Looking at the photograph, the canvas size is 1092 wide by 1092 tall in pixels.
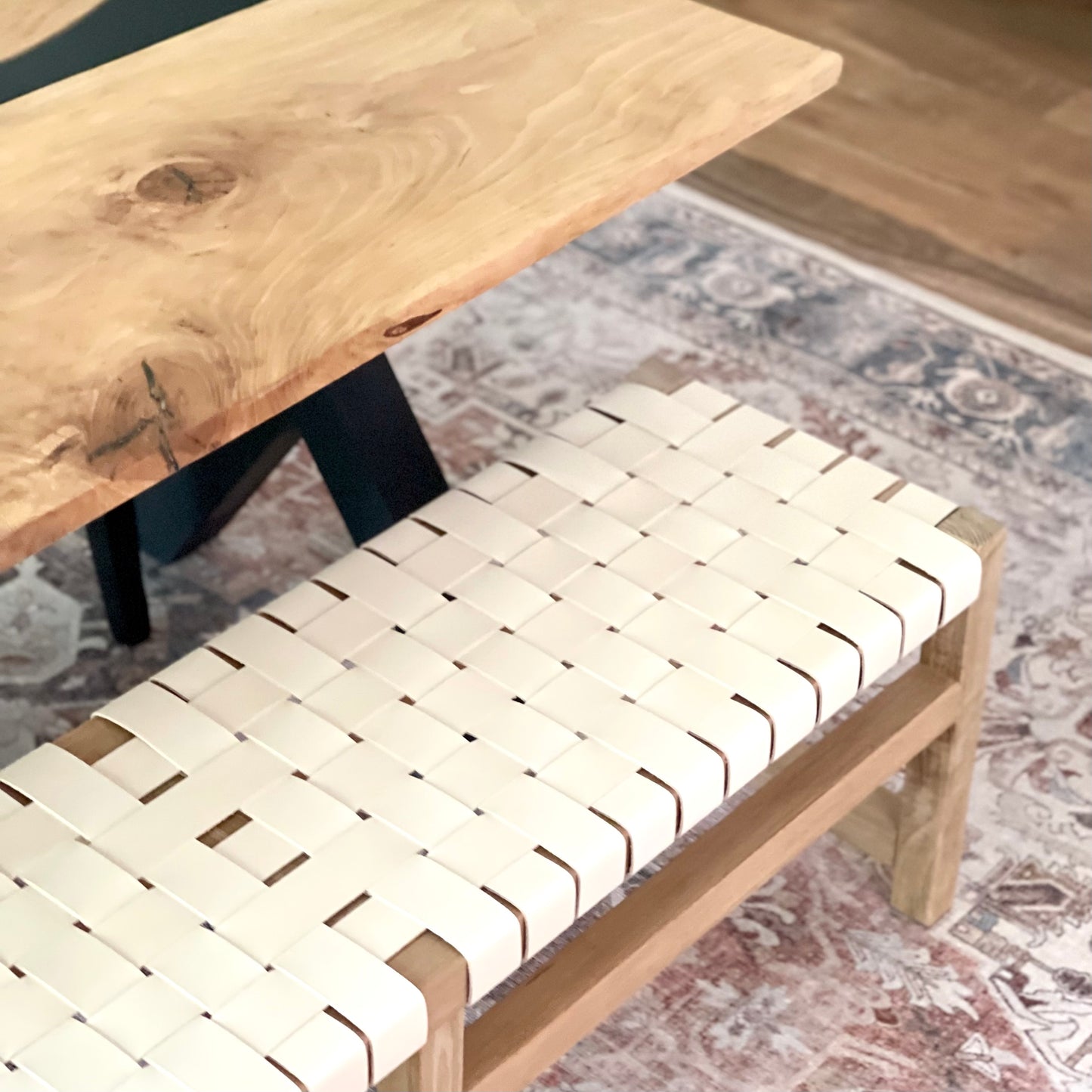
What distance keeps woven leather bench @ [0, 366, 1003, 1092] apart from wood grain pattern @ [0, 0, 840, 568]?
9.0 inches

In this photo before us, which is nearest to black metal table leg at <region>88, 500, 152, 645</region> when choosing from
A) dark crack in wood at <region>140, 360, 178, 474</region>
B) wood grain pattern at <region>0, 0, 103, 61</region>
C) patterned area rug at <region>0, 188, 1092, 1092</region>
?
patterned area rug at <region>0, 188, 1092, 1092</region>

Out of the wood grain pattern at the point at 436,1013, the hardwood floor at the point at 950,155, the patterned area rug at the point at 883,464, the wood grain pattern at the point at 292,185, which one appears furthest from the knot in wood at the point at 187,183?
the hardwood floor at the point at 950,155

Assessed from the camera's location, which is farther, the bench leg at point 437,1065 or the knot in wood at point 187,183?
the knot in wood at point 187,183

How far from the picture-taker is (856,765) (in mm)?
1188

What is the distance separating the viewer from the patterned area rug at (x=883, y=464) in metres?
1.33

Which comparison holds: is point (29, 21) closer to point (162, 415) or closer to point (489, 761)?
point (162, 415)

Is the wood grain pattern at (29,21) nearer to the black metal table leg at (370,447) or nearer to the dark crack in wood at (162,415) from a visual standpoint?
the black metal table leg at (370,447)

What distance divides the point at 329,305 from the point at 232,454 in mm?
699

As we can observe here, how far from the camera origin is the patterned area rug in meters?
1.33

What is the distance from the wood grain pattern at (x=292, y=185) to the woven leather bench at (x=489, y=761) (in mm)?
228

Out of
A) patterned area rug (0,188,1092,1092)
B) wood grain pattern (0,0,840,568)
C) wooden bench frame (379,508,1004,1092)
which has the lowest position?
patterned area rug (0,188,1092,1092)

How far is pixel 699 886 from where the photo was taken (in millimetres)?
1101

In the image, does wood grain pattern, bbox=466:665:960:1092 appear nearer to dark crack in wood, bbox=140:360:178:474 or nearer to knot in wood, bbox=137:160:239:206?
dark crack in wood, bbox=140:360:178:474

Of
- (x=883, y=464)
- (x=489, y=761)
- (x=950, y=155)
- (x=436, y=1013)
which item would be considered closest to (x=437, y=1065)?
(x=436, y=1013)
